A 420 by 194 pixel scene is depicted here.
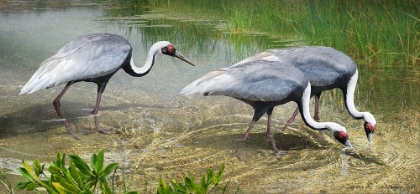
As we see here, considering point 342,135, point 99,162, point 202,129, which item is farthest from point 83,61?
point 99,162

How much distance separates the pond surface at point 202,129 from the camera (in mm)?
2928

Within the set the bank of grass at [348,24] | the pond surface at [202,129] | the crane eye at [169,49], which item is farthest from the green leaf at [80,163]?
the bank of grass at [348,24]

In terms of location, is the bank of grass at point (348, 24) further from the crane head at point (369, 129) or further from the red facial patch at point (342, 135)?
the red facial patch at point (342, 135)

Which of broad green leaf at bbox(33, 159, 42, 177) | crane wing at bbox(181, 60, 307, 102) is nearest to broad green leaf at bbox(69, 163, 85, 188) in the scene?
broad green leaf at bbox(33, 159, 42, 177)

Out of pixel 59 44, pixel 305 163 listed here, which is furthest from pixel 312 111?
pixel 59 44

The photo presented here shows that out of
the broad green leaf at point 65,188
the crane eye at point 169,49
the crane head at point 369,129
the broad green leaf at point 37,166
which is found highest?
the broad green leaf at point 37,166

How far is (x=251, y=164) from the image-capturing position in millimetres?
3094

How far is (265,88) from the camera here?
10.4 feet

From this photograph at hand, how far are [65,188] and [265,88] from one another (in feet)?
5.82

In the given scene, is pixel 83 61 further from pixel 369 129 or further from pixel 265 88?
pixel 369 129

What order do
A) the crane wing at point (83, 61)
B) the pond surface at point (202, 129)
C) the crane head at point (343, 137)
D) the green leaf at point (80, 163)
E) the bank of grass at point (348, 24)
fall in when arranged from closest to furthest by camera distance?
the green leaf at point (80, 163) → the pond surface at point (202, 129) → the crane head at point (343, 137) → the crane wing at point (83, 61) → the bank of grass at point (348, 24)

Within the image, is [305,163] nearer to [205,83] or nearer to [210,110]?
[205,83]

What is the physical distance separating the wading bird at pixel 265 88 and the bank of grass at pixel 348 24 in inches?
74.7

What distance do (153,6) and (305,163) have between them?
5223 millimetres
